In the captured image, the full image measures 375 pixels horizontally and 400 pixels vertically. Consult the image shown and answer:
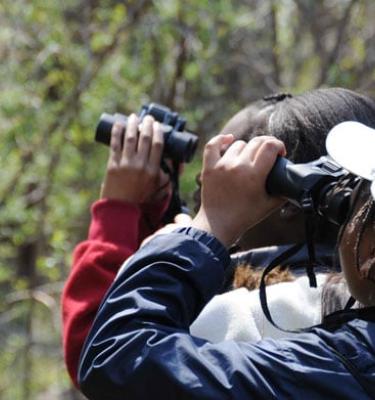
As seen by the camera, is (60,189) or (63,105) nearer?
(63,105)

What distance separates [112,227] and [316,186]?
0.71 metres

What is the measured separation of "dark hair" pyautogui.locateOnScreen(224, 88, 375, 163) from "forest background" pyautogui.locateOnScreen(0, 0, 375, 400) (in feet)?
7.25

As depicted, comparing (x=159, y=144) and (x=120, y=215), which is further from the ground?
(x=159, y=144)

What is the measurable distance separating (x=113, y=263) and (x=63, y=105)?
8.90ft

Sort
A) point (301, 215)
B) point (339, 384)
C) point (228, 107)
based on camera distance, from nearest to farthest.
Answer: point (339, 384) < point (301, 215) < point (228, 107)

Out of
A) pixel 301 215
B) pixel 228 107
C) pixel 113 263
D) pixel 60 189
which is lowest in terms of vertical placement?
pixel 60 189

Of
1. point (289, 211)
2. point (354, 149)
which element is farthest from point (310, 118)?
point (354, 149)

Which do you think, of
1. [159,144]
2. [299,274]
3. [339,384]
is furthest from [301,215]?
[339,384]

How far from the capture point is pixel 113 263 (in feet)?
6.98

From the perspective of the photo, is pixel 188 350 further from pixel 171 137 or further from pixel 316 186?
pixel 171 137

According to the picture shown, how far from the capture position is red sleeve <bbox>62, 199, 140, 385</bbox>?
207 centimetres

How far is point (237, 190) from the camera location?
5.29 ft

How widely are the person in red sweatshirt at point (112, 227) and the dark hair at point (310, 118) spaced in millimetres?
206

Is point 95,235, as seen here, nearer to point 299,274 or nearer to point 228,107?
point 299,274
